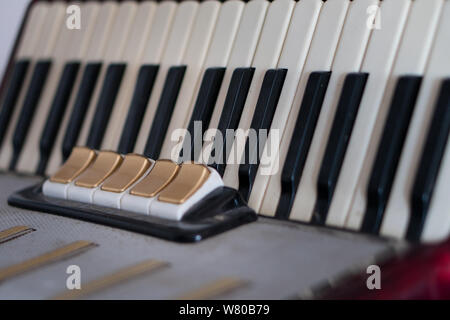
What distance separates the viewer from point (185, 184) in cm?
96

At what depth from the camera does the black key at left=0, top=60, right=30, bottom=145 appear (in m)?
1.44

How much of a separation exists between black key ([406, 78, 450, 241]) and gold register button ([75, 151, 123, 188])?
0.51m

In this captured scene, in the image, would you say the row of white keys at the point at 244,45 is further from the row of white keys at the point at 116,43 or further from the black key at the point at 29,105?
the black key at the point at 29,105

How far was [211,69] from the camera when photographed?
1151 millimetres

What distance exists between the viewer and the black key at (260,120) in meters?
1.02

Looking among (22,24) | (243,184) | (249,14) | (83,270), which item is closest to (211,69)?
(249,14)

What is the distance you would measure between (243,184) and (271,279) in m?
0.32

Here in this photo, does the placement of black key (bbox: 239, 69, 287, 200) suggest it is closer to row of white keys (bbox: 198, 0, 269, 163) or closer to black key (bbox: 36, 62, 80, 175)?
row of white keys (bbox: 198, 0, 269, 163)

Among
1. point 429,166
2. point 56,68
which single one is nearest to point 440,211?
point 429,166

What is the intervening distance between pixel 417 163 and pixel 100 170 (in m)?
0.54

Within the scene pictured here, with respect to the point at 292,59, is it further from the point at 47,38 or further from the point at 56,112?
the point at 47,38
